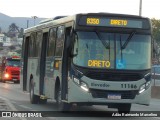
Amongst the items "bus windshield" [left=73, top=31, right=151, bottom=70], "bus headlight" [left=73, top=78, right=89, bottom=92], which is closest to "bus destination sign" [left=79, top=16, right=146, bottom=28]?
"bus windshield" [left=73, top=31, right=151, bottom=70]

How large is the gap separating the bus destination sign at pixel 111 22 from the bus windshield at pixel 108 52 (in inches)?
11.4

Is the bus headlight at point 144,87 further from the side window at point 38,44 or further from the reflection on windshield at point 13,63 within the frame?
the reflection on windshield at point 13,63

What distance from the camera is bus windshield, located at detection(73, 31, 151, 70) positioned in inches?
615

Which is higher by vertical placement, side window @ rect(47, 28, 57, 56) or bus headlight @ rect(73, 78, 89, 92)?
side window @ rect(47, 28, 57, 56)

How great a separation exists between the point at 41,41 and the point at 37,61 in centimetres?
97

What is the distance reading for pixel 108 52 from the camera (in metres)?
15.7

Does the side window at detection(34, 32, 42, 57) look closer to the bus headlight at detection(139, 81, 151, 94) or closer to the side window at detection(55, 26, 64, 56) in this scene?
the side window at detection(55, 26, 64, 56)

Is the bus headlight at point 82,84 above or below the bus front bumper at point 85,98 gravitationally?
above

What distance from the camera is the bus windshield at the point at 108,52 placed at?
15617 mm

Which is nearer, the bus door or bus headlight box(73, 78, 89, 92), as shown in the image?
bus headlight box(73, 78, 89, 92)

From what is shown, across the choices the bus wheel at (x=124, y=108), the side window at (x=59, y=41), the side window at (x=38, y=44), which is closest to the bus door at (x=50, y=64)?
the side window at (x=59, y=41)

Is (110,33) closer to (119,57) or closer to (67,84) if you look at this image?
(119,57)

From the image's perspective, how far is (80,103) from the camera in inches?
616

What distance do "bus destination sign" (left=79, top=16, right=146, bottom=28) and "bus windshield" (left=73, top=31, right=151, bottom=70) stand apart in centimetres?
29
